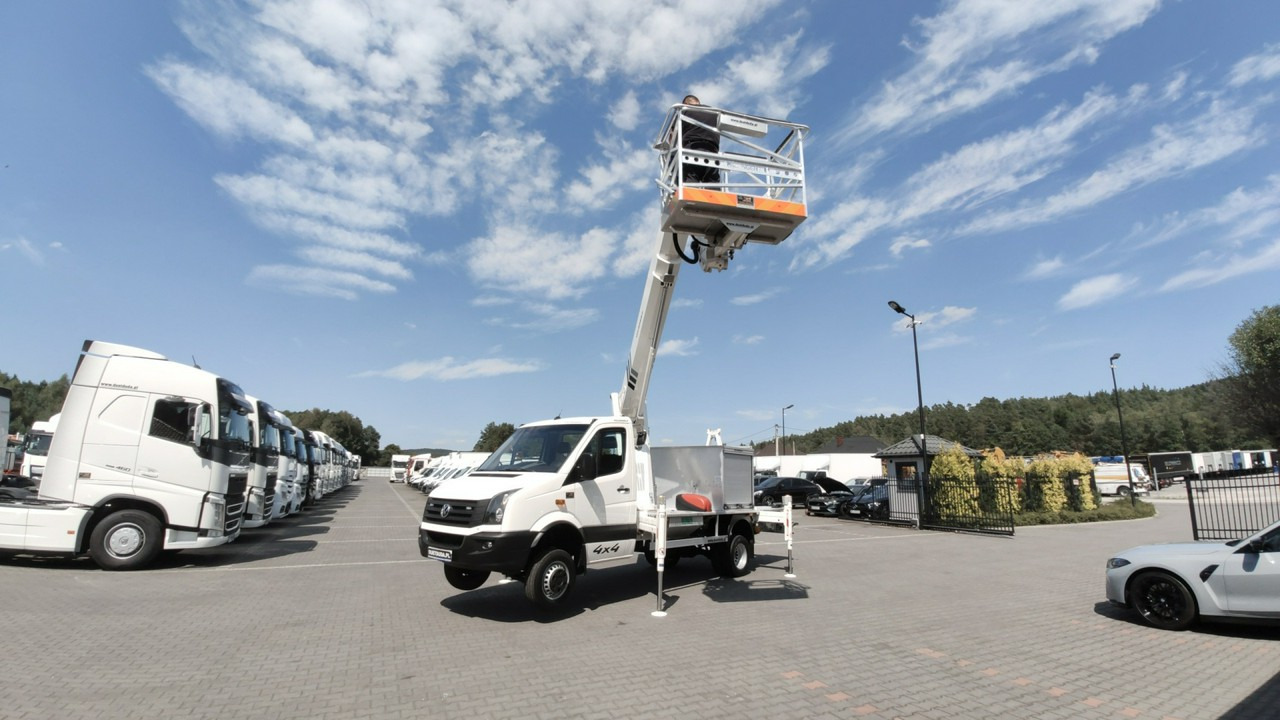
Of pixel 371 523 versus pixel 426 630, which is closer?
pixel 426 630

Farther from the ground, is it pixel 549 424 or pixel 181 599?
pixel 549 424

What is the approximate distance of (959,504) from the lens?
19.5 meters

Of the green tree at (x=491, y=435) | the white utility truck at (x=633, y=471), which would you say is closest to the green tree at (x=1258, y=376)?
the white utility truck at (x=633, y=471)

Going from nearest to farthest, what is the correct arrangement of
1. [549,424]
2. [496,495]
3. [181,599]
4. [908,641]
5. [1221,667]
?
1. [1221,667]
2. [908,641]
3. [496,495]
4. [181,599]
5. [549,424]

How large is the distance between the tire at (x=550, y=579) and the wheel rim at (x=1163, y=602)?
6692mm

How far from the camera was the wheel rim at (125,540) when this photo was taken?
976cm

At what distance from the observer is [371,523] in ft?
64.3

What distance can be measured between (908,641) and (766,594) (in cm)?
271

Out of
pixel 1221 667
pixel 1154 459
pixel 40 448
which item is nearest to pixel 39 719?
pixel 1221 667

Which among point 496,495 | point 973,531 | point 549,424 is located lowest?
point 973,531

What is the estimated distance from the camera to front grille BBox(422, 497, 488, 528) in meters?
7.02

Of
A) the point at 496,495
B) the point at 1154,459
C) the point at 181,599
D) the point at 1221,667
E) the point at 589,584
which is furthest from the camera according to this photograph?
the point at 1154,459

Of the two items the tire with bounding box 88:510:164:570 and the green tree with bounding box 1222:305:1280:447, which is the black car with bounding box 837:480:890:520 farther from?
the green tree with bounding box 1222:305:1280:447

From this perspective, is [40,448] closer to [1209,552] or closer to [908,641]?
A: [908,641]
